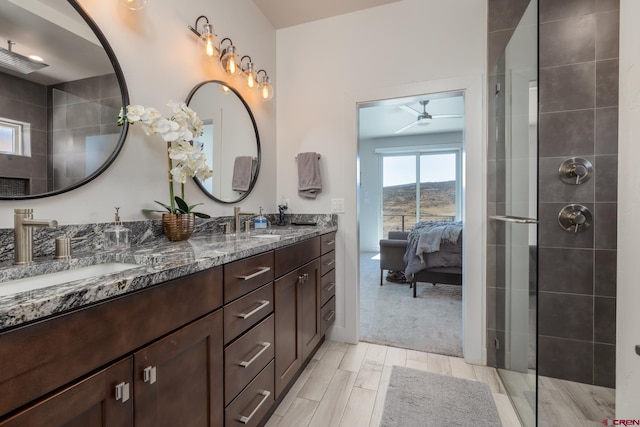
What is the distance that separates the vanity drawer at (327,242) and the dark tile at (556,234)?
4.49 ft

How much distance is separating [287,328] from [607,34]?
99.0 inches

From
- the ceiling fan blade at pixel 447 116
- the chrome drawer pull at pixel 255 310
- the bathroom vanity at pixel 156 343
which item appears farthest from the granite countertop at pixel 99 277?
the ceiling fan blade at pixel 447 116

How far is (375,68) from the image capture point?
2316 mm

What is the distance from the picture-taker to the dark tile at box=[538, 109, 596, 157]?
1.73m

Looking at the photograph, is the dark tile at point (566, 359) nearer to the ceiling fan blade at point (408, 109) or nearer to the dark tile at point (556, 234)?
the dark tile at point (556, 234)

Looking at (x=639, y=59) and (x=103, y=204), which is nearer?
(x=639, y=59)

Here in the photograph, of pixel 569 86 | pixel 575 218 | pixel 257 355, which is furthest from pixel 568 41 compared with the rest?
pixel 257 355

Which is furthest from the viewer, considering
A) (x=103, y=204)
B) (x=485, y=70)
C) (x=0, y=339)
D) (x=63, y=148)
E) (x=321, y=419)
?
(x=485, y=70)

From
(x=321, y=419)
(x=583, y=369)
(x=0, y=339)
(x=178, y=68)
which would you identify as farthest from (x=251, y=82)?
(x=583, y=369)

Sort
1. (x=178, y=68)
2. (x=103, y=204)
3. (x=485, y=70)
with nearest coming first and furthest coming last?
(x=103, y=204)
(x=178, y=68)
(x=485, y=70)

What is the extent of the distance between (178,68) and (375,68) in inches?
58.4

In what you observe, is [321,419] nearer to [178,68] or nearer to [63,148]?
[63,148]

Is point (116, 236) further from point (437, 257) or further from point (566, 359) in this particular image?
point (437, 257)

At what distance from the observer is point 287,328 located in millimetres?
1555
